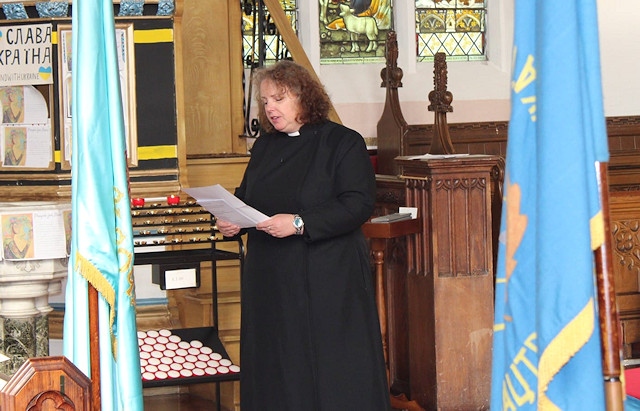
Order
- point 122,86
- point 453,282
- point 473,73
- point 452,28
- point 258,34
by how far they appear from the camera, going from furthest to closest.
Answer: point 452,28
point 473,73
point 258,34
point 122,86
point 453,282

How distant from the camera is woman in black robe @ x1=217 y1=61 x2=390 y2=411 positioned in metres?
3.89

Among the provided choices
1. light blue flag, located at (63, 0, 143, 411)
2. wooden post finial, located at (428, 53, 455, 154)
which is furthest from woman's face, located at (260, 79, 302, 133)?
wooden post finial, located at (428, 53, 455, 154)

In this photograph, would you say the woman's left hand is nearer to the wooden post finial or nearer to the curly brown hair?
the curly brown hair

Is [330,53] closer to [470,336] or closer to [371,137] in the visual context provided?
[371,137]

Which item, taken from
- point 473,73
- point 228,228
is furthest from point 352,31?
point 228,228

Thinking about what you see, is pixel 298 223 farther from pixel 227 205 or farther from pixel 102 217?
pixel 102 217

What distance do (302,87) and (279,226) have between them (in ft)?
1.72

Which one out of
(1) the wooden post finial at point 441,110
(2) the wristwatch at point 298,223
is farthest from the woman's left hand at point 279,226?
(1) the wooden post finial at point 441,110

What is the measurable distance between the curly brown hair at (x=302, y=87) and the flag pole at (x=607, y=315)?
79.5 inches

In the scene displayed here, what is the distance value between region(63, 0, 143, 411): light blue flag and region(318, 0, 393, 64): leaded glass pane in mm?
6813

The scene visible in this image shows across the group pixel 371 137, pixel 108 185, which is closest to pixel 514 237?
pixel 108 185

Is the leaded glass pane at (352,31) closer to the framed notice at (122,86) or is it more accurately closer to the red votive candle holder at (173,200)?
the framed notice at (122,86)

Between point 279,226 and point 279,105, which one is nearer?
point 279,226

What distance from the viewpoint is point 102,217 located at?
274cm
